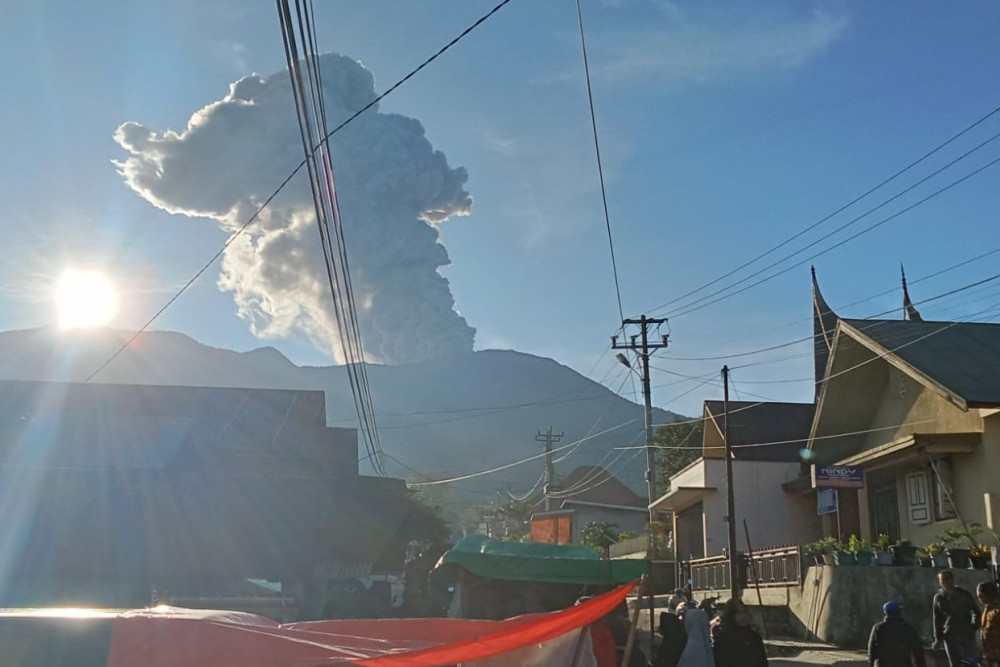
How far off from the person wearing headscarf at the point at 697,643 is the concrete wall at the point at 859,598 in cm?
533

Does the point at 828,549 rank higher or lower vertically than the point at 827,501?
lower

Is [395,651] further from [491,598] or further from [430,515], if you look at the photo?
[430,515]

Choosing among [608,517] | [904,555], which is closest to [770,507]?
[904,555]

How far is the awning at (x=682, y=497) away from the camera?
2905cm

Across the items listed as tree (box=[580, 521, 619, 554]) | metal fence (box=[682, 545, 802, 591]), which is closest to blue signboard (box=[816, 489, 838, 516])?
metal fence (box=[682, 545, 802, 591])

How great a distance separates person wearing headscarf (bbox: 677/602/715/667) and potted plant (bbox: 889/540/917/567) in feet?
20.7

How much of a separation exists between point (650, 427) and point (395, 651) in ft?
96.3

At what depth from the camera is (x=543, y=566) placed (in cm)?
1366

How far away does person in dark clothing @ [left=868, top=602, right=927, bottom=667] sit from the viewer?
9.09 meters

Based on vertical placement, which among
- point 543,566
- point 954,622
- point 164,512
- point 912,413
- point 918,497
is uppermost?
point 912,413

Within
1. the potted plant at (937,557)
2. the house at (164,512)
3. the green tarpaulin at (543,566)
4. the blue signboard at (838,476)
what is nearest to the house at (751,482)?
the blue signboard at (838,476)

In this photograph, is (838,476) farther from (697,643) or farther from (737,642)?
(737,642)

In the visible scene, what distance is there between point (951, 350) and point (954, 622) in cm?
1039

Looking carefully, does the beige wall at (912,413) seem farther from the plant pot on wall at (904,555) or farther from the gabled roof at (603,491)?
the gabled roof at (603,491)
